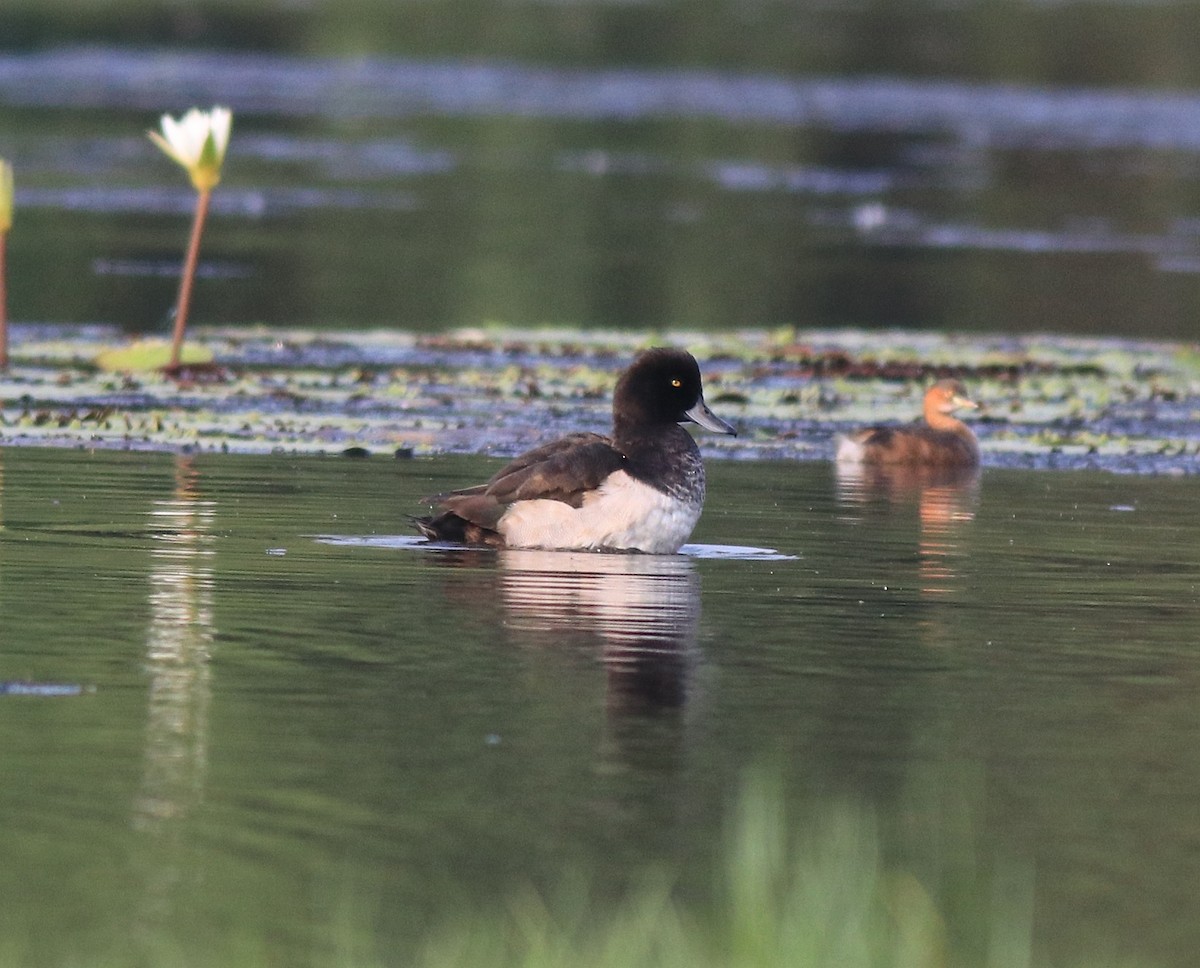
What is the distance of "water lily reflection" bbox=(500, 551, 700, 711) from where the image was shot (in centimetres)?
816

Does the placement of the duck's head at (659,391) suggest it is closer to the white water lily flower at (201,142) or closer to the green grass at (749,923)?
the white water lily flower at (201,142)

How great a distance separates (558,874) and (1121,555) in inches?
220

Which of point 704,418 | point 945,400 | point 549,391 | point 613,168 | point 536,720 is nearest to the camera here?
point 536,720

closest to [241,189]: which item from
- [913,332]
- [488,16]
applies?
[913,332]

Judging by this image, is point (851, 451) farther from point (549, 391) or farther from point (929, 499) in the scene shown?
point (549, 391)

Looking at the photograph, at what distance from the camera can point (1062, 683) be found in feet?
27.4

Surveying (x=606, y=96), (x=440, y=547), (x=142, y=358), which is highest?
(x=606, y=96)

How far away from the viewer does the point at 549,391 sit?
16141 mm

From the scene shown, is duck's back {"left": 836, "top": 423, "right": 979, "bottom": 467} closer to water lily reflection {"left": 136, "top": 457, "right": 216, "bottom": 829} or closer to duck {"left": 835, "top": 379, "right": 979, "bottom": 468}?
duck {"left": 835, "top": 379, "right": 979, "bottom": 468}

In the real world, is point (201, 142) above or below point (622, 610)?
above

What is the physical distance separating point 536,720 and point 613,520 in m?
3.43

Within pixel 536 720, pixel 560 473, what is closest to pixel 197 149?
pixel 560 473

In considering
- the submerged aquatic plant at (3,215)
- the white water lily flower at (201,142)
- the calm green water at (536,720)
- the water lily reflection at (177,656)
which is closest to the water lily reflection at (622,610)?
the calm green water at (536,720)

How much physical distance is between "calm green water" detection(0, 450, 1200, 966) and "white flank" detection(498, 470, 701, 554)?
12 centimetres
